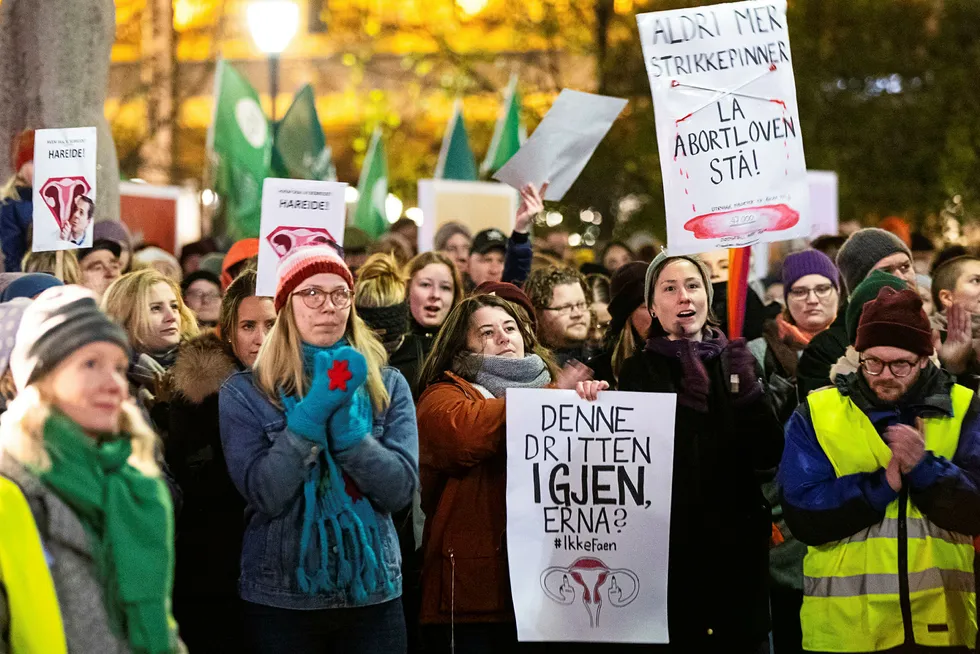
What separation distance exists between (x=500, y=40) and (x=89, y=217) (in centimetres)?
2424

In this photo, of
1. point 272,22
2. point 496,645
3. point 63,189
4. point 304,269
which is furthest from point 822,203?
point 304,269

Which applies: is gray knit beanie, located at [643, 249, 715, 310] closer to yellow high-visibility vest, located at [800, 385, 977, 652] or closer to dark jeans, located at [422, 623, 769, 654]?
yellow high-visibility vest, located at [800, 385, 977, 652]

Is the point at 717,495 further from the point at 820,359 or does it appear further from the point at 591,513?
the point at 820,359

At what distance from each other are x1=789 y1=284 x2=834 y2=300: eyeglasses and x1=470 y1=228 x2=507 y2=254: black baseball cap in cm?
244

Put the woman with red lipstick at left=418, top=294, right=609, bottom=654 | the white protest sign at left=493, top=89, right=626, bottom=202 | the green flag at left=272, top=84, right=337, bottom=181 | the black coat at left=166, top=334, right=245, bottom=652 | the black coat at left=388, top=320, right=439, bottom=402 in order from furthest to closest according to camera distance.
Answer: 1. the green flag at left=272, top=84, right=337, bottom=181
2. the white protest sign at left=493, top=89, right=626, bottom=202
3. the black coat at left=388, top=320, right=439, bottom=402
4. the woman with red lipstick at left=418, top=294, right=609, bottom=654
5. the black coat at left=166, top=334, right=245, bottom=652

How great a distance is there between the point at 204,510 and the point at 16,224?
396 centimetres

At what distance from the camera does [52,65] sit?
1017cm

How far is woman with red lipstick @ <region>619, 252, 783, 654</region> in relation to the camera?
577 cm

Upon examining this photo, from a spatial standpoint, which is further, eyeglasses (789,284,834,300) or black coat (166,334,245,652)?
eyeglasses (789,284,834,300)

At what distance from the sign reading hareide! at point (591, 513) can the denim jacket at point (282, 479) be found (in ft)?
2.11

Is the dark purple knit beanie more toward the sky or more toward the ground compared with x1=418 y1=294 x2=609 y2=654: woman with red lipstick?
more toward the sky

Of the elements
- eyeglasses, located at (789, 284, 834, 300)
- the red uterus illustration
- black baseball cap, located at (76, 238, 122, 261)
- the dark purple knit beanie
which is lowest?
eyeglasses, located at (789, 284, 834, 300)

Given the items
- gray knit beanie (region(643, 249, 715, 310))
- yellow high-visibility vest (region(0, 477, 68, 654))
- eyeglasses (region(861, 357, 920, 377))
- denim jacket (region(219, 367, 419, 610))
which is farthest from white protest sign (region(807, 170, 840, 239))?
Answer: yellow high-visibility vest (region(0, 477, 68, 654))

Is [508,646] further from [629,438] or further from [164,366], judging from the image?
[164,366]
